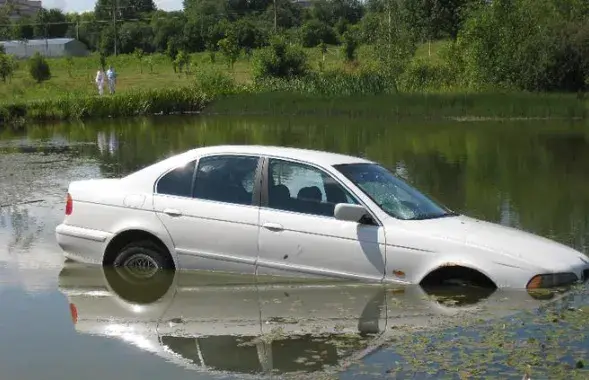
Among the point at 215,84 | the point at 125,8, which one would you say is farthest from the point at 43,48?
the point at 215,84

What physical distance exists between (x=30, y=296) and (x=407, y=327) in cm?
369

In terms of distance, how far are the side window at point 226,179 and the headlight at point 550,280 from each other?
276 centimetres

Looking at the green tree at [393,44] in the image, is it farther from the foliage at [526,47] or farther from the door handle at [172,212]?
the door handle at [172,212]

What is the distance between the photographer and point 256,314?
24.5 feet

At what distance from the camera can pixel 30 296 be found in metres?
8.30

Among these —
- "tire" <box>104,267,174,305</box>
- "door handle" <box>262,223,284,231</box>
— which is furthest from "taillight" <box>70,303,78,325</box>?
"door handle" <box>262,223,284,231</box>

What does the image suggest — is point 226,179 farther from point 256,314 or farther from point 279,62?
point 279,62

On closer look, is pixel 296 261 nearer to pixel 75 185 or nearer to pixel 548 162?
pixel 75 185

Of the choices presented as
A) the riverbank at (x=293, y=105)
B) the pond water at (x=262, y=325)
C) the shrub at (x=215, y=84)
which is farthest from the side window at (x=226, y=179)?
the shrub at (x=215, y=84)

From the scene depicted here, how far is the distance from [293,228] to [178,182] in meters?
1.43

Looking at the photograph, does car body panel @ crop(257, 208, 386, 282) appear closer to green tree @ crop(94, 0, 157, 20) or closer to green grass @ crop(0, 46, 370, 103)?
green grass @ crop(0, 46, 370, 103)

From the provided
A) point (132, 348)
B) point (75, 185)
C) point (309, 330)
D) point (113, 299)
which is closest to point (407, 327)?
point (309, 330)

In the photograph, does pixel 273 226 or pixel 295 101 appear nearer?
pixel 273 226

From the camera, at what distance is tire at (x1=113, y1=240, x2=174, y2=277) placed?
8875 mm
